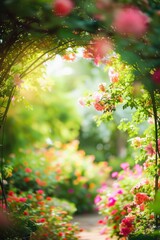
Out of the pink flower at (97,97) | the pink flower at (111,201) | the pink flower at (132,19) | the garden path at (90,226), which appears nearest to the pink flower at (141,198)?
the pink flower at (97,97)

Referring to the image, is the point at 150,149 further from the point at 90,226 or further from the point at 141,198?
the point at 90,226

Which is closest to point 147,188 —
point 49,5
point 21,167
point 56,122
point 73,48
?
point 73,48

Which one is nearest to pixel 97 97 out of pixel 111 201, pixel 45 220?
pixel 111 201

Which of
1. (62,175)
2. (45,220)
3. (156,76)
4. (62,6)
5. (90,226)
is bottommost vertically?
(90,226)

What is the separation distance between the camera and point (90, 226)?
6879mm

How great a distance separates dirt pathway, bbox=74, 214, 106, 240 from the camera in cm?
579

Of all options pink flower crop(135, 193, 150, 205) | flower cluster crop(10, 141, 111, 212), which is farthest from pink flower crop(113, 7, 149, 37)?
flower cluster crop(10, 141, 111, 212)

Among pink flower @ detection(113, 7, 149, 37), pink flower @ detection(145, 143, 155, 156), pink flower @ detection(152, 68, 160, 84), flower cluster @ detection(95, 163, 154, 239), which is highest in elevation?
pink flower @ detection(113, 7, 149, 37)

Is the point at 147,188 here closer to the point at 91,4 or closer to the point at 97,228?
the point at 91,4

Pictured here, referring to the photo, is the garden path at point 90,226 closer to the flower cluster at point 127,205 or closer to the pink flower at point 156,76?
the flower cluster at point 127,205

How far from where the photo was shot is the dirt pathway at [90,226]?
579 centimetres

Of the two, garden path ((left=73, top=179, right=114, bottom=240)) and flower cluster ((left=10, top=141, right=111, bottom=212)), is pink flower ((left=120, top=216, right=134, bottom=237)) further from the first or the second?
flower cluster ((left=10, top=141, right=111, bottom=212))

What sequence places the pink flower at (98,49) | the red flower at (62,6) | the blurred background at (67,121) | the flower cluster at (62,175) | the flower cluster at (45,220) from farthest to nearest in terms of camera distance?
the blurred background at (67,121), the flower cluster at (62,175), the flower cluster at (45,220), the pink flower at (98,49), the red flower at (62,6)

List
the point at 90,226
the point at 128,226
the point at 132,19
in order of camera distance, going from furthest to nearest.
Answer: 1. the point at 90,226
2. the point at 128,226
3. the point at 132,19
